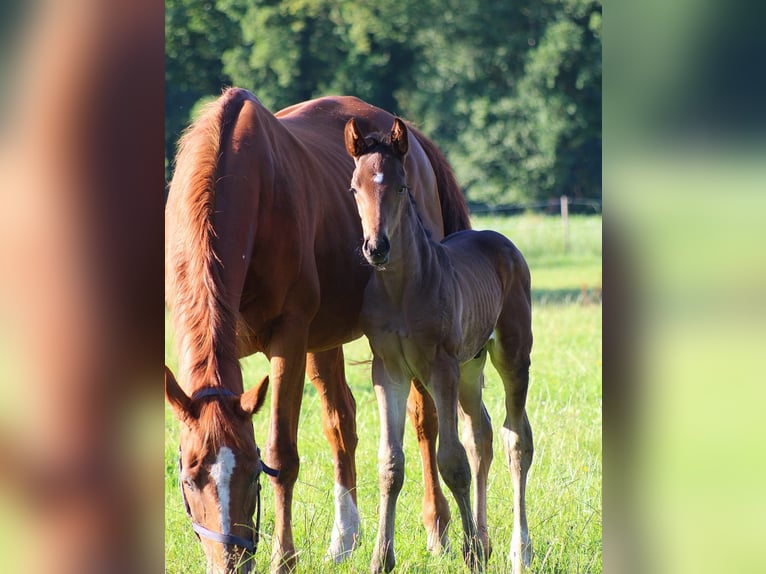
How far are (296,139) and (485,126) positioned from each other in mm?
32973

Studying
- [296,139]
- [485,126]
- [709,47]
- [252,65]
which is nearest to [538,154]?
[485,126]

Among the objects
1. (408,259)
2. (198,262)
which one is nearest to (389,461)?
(408,259)

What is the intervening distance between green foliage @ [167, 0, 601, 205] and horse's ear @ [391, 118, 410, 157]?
1092 inches

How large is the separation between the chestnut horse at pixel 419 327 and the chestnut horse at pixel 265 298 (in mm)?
408

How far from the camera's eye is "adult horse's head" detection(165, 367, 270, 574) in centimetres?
325

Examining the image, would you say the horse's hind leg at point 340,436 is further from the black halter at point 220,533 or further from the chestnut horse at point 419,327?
the black halter at point 220,533

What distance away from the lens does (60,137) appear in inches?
51.9

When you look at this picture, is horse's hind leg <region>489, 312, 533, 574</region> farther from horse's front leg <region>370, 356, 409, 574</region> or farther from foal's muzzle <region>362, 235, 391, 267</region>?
foal's muzzle <region>362, 235, 391, 267</region>

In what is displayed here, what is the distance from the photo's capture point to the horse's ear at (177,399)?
3.21m

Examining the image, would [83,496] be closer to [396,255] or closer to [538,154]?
[396,255]

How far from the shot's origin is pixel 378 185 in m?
3.82

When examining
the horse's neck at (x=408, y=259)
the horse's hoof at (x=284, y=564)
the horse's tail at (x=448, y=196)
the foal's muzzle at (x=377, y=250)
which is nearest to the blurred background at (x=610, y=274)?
the foal's muzzle at (x=377, y=250)

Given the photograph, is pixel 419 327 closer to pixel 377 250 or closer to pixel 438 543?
pixel 377 250

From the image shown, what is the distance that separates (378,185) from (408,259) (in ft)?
1.44
